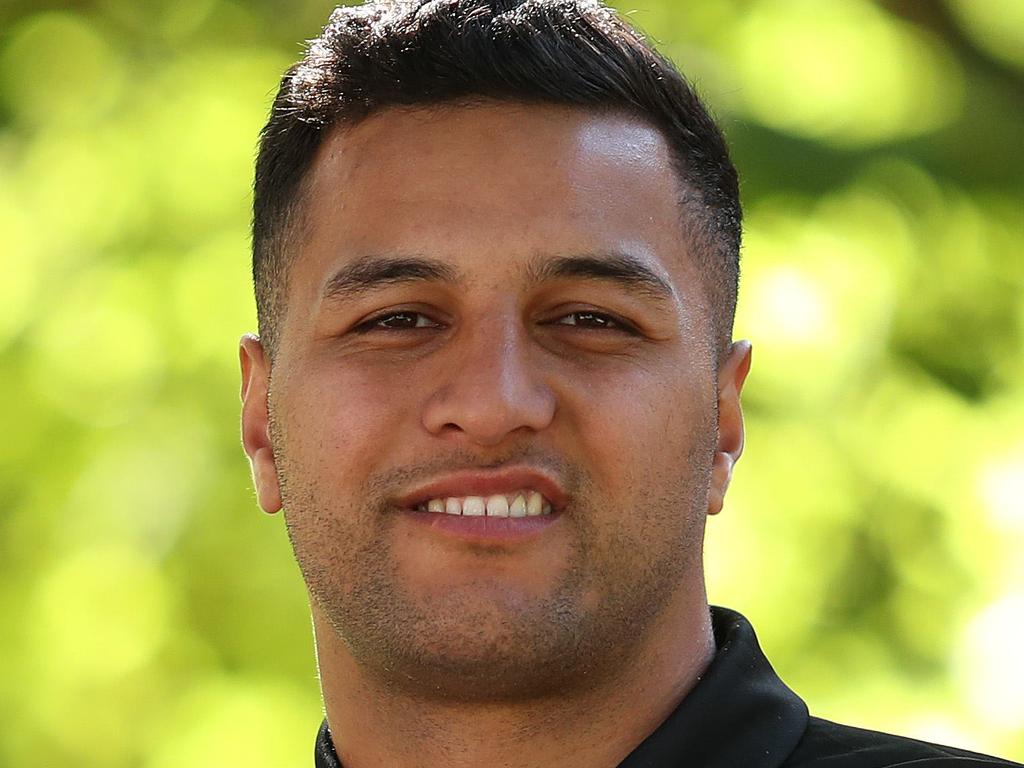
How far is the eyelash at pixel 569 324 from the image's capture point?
2.26 metres

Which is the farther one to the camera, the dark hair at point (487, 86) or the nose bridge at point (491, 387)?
the dark hair at point (487, 86)

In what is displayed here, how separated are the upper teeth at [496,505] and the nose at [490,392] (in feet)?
0.23

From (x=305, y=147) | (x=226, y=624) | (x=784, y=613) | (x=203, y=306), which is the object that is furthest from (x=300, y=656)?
(x=305, y=147)

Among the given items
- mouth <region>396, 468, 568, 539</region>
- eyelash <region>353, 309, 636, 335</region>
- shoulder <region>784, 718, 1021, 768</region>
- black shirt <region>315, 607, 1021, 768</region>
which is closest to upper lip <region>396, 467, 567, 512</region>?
mouth <region>396, 468, 568, 539</region>

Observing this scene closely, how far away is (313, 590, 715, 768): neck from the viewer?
221cm

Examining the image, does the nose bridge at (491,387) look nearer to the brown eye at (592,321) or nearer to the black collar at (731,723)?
the brown eye at (592,321)

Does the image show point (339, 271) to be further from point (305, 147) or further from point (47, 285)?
point (47, 285)

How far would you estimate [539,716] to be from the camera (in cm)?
Result: 221

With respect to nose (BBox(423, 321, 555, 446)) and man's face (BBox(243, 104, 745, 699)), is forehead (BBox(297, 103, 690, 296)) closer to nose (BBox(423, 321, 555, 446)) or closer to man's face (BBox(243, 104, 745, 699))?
man's face (BBox(243, 104, 745, 699))

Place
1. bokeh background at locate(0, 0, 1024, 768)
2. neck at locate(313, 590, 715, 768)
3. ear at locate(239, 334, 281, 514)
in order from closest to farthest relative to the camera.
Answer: neck at locate(313, 590, 715, 768) → ear at locate(239, 334, 281, 514) → bokeh background at locate(0, 0, 1024, 768)

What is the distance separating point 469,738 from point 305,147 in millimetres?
850

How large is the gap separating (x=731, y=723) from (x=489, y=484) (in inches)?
16.7

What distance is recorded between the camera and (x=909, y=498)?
391 cm

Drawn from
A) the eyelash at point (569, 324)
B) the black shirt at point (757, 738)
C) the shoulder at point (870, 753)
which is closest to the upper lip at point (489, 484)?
the eyelash at point (569, 324)
